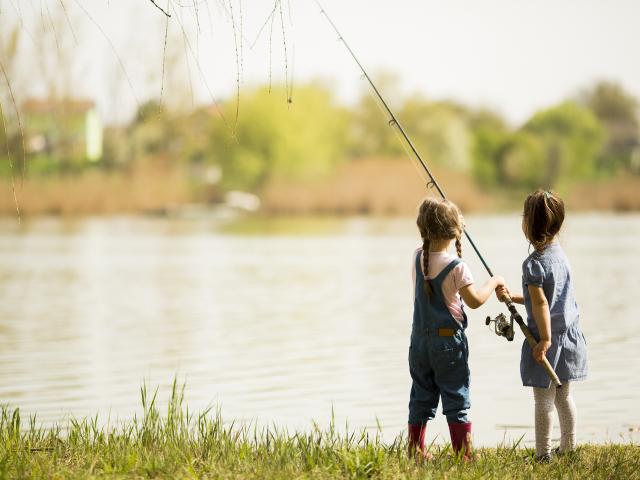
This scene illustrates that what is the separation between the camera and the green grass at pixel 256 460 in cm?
427

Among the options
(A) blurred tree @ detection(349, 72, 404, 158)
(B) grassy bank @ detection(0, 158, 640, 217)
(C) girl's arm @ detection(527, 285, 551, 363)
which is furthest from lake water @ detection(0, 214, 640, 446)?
(A) blurred tree @ detection(349, 72, 404, 158)

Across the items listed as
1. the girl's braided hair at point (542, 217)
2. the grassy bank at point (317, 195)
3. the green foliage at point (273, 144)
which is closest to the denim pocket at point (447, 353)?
the girl's braided hair at point (542, 217)

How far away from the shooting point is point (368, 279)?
57.0 ft

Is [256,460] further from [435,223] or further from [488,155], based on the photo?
[488,155]

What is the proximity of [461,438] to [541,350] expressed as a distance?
18.6 inches

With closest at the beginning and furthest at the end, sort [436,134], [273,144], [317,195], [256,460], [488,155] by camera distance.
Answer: [256,460]
[317,195]
[273,144]
[436,134]
[488,155]

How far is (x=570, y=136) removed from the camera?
77750 mm

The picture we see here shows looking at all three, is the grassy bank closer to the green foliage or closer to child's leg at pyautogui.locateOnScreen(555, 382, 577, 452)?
the green foliage

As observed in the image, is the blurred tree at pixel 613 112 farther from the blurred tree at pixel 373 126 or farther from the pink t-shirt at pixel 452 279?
the pink t-shirt at pixel 452 279

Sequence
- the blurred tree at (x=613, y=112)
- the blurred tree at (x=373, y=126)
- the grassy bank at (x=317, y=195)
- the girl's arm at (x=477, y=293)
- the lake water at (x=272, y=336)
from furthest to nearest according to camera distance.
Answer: the blurred tree at (x=613, y=112) → the blurred tree at (x=373, y=126) → the grassy bank at (x=317, y=195) → the lake water at (x=272, y=336) → the girl's arm at (x=477, y=293)

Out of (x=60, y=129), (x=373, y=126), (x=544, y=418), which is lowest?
(x=544, y=418)

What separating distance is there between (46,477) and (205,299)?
1040cm

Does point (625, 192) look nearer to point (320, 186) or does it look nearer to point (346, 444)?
point (320, 186)

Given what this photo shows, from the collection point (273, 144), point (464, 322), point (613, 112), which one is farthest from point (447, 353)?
point (613, 112)
